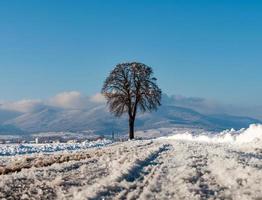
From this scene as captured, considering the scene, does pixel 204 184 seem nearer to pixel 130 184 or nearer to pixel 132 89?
pixel 130 184

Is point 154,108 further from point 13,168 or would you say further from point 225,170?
point 225,170

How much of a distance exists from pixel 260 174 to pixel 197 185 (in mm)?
2299

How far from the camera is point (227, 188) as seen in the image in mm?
14281

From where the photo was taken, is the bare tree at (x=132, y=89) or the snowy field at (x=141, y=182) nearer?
the snowy field at (x=141, y=182)

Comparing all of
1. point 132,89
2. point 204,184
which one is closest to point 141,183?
point 204,184

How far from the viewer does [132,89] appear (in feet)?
254

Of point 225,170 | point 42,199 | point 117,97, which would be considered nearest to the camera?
point 42,199

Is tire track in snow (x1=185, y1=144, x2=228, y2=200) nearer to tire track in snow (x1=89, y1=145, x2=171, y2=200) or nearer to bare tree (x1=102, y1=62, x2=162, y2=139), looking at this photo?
tire track in snow (x1=89, y1=145, x2=171, y2=200)

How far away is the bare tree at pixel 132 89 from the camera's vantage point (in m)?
77.1

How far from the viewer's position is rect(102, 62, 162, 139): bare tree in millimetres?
77062

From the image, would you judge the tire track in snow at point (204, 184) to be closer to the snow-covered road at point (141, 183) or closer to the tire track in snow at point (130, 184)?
the snow-covered road at point (141, 183)

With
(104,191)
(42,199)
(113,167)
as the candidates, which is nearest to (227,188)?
(104,191)

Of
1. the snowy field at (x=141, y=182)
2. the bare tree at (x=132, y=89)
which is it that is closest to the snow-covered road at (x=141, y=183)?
the snowy field at (x=141, y=182)

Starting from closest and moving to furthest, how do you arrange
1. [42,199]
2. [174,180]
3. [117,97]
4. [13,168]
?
1. [42,199]
2. [174,180]
3. [13,168]
4. [117,97]
